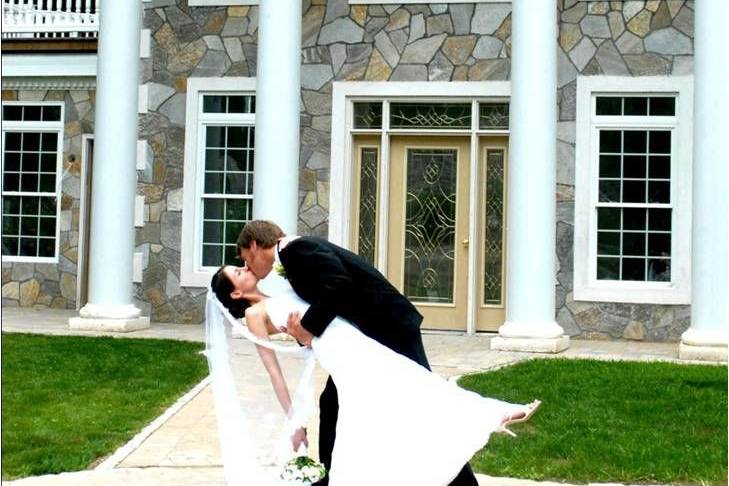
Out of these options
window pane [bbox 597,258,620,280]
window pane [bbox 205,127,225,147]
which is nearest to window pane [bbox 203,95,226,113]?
window pane [bbox 205,127,225,147]

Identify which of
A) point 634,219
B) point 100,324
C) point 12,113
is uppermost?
point 12,113

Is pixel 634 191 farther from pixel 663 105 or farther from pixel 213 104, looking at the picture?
pixel 213 104

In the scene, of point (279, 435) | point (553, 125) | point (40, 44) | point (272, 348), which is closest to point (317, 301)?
point (272, 348)

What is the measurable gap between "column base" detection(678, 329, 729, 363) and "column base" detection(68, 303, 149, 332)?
620 cm

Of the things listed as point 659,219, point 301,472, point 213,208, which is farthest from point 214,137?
point 301,472

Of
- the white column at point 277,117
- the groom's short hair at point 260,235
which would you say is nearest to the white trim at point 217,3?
the white column at point 277,117

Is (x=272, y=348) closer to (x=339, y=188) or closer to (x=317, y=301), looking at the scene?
(x=317, y=301)

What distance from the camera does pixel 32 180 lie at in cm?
1572

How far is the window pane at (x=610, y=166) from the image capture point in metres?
13.0

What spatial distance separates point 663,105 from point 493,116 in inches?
80.4

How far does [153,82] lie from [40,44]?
227cm

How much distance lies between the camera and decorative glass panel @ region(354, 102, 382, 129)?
13.8 meters

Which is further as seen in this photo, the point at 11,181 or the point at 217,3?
the point at 11,181

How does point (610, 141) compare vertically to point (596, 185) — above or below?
above
